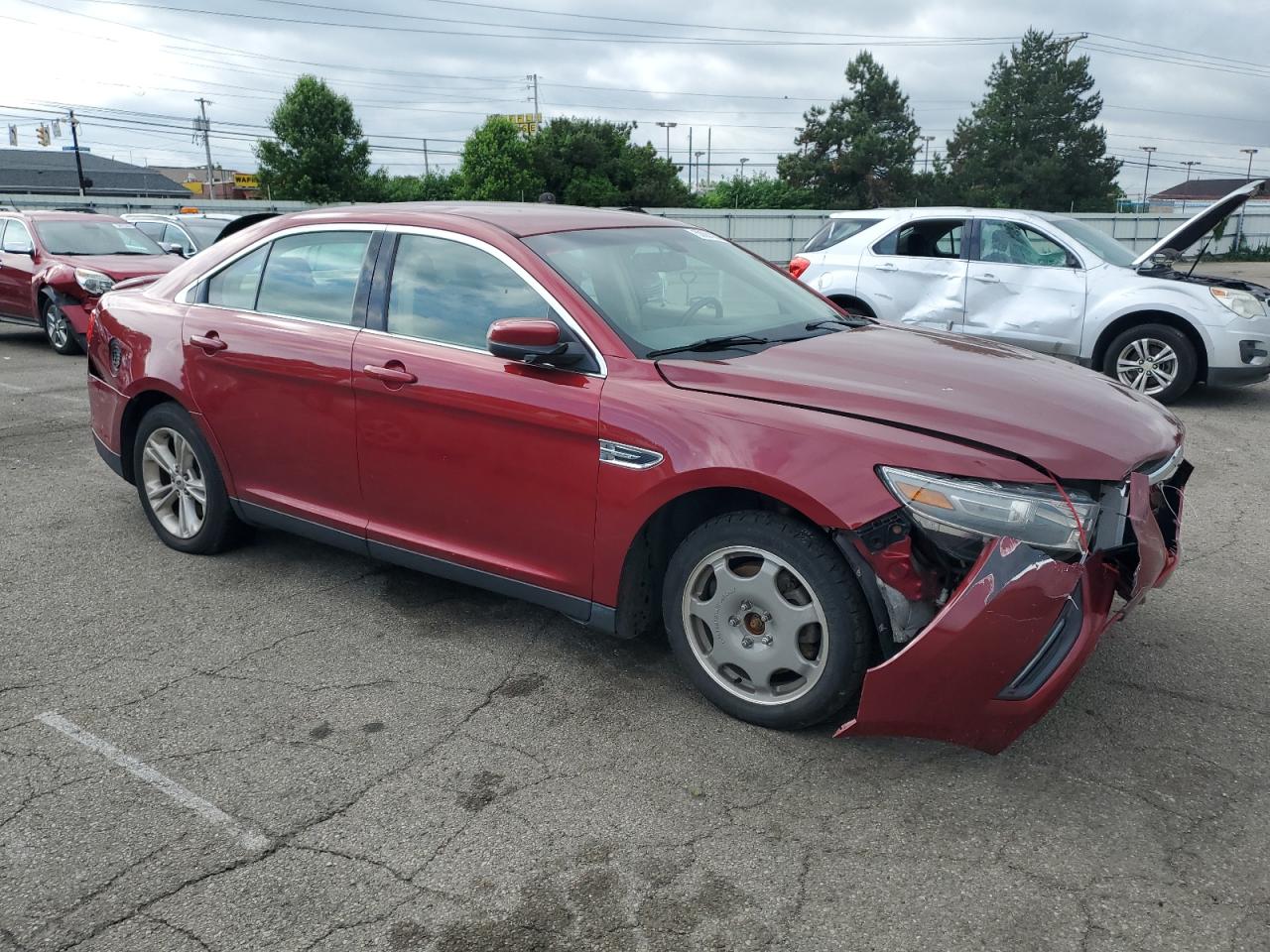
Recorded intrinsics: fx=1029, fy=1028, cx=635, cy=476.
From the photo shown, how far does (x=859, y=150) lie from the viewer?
63938 mm

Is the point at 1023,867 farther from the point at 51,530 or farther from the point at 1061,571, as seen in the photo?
the point at 51,530

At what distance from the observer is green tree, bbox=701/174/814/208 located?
64125mm

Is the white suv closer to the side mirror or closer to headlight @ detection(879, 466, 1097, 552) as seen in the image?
headlight @ detection(879, 466, 1097, 552)

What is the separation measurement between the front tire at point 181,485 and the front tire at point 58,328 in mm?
7952

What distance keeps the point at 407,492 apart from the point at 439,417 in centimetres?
37

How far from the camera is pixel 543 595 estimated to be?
3678 mm

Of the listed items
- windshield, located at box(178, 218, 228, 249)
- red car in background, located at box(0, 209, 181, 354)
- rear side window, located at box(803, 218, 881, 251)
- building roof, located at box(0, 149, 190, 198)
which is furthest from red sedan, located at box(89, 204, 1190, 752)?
building roof, located at box(0, 149, 190, 198)

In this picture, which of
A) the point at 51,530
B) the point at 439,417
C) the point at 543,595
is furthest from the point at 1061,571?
the point at 51,530

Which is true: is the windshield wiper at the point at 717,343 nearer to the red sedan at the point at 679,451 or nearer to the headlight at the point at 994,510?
the red sedan at the point at 679,451

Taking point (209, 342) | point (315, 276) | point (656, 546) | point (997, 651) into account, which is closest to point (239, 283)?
point (209, 342)

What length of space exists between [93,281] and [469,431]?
9.45 m

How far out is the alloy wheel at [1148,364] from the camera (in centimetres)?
870

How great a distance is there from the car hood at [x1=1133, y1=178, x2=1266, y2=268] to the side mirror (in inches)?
229

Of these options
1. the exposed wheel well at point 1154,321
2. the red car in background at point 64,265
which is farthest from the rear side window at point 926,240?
the red car in background at point 64,265
